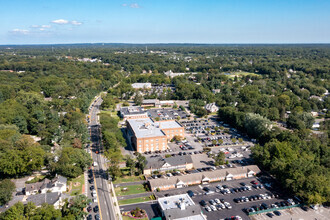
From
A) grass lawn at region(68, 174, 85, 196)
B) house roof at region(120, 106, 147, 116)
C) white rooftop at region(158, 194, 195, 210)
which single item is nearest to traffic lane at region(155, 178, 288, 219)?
white rooftop at region(158, 194, 195, 210)

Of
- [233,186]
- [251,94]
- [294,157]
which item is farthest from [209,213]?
[251,94]

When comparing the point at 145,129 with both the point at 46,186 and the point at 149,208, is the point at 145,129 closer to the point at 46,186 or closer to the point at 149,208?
the point at 149,208

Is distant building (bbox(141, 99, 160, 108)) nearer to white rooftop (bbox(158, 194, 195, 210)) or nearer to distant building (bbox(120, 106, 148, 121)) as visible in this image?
distant building (bbox(120, 106, 148, 121))

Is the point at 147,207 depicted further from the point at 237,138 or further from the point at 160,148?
the point at 237,138

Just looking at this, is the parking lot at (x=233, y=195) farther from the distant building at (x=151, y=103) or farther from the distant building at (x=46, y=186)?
the distant building at (x=151, y=103)

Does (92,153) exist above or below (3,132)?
below

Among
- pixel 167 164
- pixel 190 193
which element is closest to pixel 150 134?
pixel 167 164

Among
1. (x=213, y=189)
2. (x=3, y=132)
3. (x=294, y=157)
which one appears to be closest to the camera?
(x=213, y=189)
